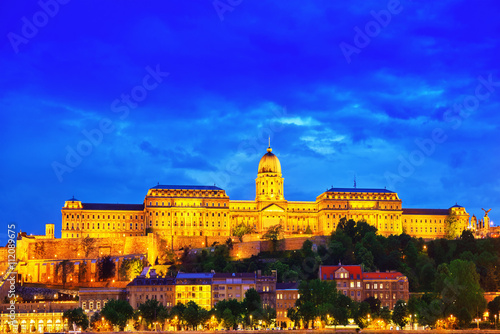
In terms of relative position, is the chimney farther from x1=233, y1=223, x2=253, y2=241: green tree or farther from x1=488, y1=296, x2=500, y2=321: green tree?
x1=488, y1=296, x2=500, y2=321: green tree

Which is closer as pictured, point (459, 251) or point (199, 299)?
point (199, 299)

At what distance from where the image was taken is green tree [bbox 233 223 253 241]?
5459 inches

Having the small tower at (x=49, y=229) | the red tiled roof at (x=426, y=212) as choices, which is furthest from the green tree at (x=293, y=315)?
the red tiled roof at (x=426, y=212)

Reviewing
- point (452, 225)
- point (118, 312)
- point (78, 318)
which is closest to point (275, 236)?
point (452, 225)

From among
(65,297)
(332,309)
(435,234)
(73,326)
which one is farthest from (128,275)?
(435,234)

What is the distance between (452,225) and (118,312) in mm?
78830

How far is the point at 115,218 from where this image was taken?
143750 millimetres

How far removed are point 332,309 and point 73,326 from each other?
28.1m

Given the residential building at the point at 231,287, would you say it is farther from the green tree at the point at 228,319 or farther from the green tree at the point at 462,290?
the green tree at the point at 462,290

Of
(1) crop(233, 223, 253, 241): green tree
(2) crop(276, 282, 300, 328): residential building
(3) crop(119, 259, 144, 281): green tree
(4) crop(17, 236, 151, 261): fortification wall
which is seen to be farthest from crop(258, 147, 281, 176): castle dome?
(2) crop(276, 282, 300, 328): residential building

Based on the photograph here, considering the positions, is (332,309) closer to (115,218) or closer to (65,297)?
(65,297)

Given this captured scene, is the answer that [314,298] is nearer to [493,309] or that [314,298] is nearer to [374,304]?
[374,304]

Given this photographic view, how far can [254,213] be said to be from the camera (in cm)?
14862

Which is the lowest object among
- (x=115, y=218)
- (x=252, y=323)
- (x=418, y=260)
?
(x=252, y=323)
